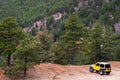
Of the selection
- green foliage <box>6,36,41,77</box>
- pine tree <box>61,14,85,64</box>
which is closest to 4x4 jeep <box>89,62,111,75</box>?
green foliage <box>6,36,41,77</box>

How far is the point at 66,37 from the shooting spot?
221 ft

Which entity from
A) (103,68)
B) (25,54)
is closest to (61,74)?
(103,68)

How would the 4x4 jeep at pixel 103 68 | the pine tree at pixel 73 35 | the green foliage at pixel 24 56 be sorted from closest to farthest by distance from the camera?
1. the green foliage at pixel 24 56
2. the 4x4 jeep at pixel 103 68
3. the pine tree at pixel 73 35

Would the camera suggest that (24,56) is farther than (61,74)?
No

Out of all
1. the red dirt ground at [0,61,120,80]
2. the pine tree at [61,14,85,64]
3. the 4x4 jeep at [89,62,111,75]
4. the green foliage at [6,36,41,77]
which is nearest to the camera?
the green foliage at [6,36,41,77]

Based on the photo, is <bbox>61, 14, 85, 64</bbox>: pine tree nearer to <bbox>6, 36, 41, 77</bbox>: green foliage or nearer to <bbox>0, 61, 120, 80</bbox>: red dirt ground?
<bbox>0, 61, 120, 80</bbox>: red dirt ground

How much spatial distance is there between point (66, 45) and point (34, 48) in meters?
19.2

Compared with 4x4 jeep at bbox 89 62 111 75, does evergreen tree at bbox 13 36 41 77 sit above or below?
above

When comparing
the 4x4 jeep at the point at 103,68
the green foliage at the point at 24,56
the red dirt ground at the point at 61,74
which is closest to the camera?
the green foliage at the point at 24,56

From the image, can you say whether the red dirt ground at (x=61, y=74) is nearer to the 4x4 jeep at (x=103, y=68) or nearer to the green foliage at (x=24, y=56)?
the 4x4 jeep at (x=103, y=68)

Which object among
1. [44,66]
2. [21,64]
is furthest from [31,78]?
[44,66]

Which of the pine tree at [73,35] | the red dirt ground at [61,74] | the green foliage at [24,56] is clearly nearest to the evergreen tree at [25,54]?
the green foliage at [24,56]

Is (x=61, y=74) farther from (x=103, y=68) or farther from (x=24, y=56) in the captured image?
(x=24, y=56)

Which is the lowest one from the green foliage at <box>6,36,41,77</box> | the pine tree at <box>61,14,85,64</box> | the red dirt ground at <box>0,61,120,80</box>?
the red dirt ground at <box>0,61,120,80</box>
